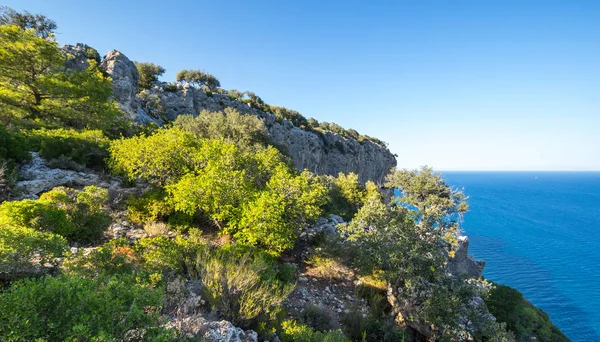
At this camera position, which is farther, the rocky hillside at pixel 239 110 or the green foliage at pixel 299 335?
the rocky hillside at pixel 239 110

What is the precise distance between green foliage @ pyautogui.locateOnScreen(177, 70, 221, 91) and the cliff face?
14.8 m

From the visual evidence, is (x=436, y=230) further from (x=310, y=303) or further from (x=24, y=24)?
(x=24, y=24)

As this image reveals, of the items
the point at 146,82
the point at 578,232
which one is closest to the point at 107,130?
the point at 146,82

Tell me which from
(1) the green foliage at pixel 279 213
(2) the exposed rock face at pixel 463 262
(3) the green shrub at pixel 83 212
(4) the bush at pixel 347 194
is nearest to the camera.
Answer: (3) the green shrub at pixel 83 212

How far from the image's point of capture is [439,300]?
9.26 m

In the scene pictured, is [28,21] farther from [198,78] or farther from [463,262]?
[463,262]

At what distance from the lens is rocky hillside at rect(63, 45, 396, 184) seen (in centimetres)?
3755

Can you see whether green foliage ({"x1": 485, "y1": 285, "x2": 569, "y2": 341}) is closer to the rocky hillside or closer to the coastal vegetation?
the coastal vegetation

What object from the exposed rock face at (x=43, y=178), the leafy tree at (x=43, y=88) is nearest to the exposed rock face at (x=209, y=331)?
the exposed rock face at (x=43, y=178)

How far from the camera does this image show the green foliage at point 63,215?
25.3 feet

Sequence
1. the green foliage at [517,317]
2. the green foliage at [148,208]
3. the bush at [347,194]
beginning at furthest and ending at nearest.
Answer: the bush at [347,194], the green foliage at [517,317], the green foliage at [148,208]

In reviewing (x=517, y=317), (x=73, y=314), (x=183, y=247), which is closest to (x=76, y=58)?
(x=183, y=247)

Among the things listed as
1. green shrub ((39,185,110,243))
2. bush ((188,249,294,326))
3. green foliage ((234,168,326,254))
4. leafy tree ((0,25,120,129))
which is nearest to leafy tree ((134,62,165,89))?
leafy tree ((0,25,120,129))

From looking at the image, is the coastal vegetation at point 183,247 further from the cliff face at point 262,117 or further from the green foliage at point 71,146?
the cliff face at point 262,117
